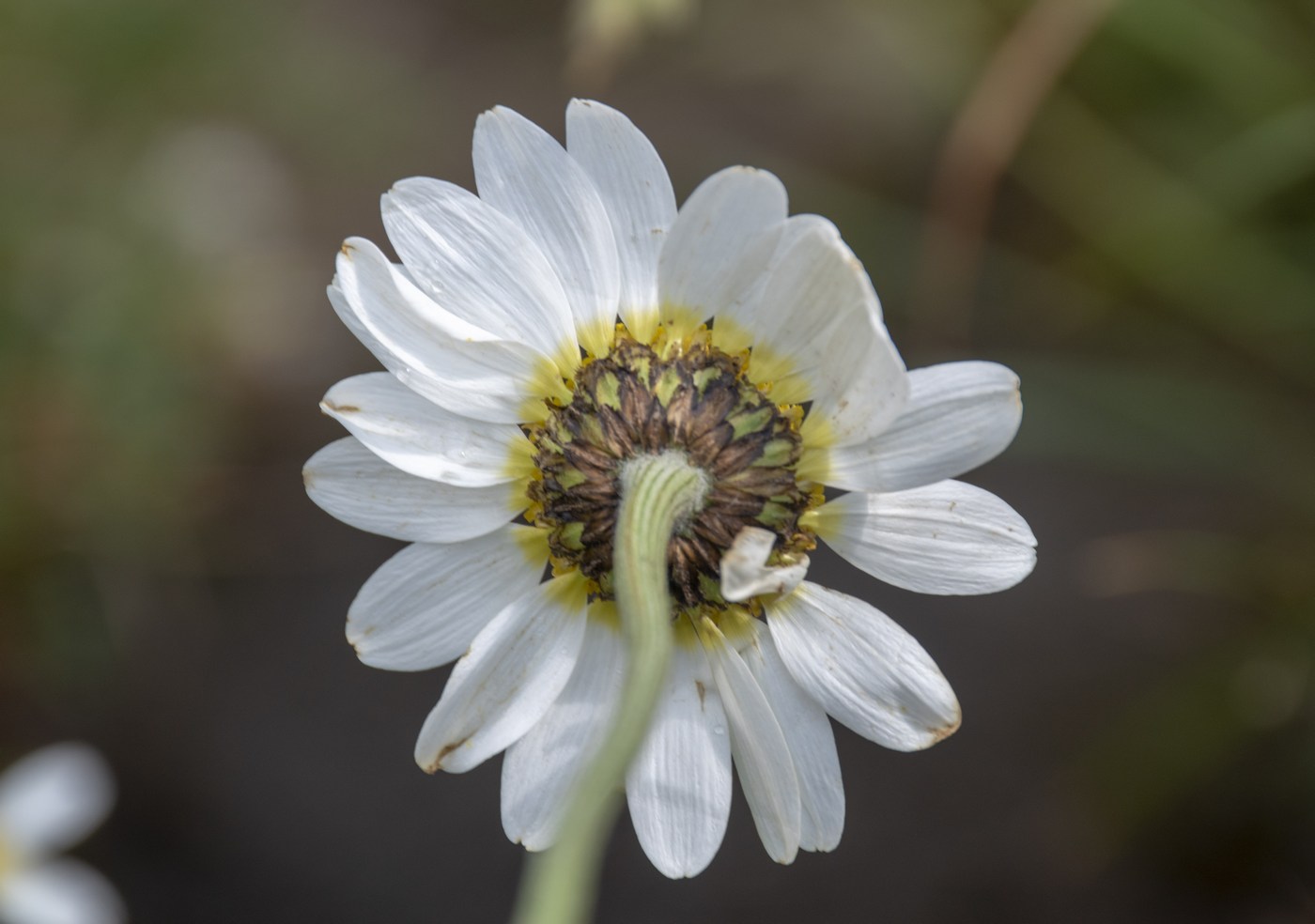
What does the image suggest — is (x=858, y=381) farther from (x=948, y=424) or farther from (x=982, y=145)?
(x=982, y=145)

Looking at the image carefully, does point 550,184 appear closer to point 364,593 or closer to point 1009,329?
point 364,593

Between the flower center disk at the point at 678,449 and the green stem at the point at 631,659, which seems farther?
the flower center disk at the point at 678,449

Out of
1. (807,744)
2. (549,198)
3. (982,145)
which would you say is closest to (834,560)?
(982,145)

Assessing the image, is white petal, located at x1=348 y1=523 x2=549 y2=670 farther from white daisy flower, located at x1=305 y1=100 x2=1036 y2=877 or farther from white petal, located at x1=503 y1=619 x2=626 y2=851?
white petal, located at x1=503 y1=619 x2=626 y2=851

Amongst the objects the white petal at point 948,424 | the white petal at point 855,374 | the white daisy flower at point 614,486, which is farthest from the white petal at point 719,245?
the white petal at point 948,424

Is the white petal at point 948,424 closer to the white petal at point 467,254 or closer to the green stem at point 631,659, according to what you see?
the green stem at point 631,659

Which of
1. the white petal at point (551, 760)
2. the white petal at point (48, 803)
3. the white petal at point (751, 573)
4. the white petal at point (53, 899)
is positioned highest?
the white petal at point (751, 573)
